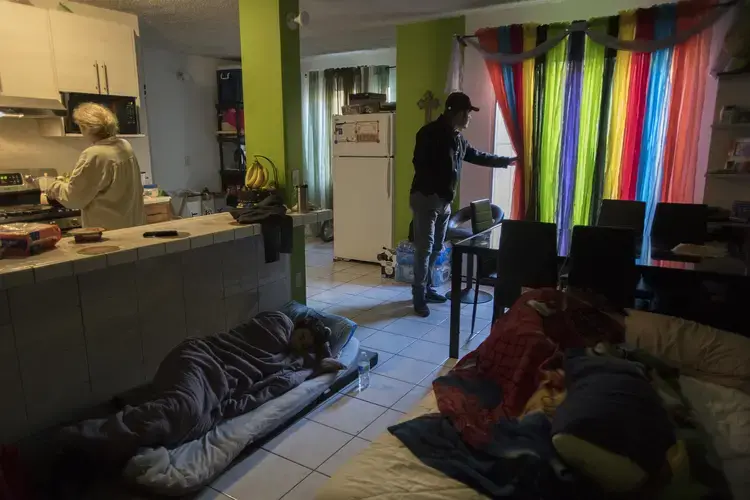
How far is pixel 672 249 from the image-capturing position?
2.80m

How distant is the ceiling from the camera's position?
4012mm

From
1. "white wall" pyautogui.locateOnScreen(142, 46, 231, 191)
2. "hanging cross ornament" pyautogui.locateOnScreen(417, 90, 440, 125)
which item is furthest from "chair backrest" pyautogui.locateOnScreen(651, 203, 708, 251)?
"white wall" pyautogui.locateOnScreen(142, 46, 231, 191)

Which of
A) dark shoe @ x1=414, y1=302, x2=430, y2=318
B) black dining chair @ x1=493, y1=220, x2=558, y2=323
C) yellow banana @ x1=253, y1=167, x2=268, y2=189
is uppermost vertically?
yellow banana @ x1=253, y1=167, x2=268, y2=189

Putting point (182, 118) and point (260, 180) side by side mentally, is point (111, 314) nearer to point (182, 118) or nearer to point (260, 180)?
point (260, 180)

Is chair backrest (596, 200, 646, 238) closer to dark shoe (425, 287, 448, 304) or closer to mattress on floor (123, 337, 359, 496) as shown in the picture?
dark shoe (425, 287, 448, 304)

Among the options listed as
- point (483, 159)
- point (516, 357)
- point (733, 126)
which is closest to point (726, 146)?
point (733, 126)

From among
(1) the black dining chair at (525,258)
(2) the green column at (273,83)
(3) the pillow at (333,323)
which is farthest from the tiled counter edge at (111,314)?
(1) the black dining chair at (525,258)

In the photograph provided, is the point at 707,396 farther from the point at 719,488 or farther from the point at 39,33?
the point at 39,33

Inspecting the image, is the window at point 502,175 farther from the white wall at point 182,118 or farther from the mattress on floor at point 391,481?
the white wall at point 182,118

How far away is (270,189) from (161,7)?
213 centimetres

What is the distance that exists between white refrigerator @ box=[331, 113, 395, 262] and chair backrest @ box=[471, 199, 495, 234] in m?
1.41

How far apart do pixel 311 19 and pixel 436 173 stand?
190cm

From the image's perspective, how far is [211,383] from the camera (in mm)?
2324

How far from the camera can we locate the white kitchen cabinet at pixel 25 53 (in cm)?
350
